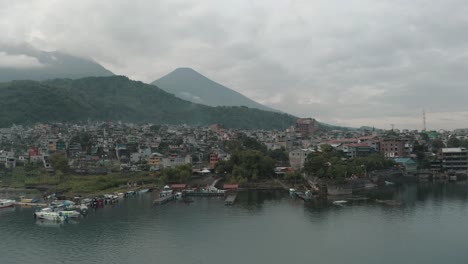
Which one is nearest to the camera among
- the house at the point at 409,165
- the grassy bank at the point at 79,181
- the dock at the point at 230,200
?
the dock at the point at 230,200

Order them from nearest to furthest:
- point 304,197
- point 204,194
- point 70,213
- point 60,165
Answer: point 70,213
point 304,197
point 204,194
point 60,165

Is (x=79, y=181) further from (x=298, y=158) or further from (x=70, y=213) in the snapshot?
(x=298, y=158)

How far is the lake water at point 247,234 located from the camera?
52.7ft

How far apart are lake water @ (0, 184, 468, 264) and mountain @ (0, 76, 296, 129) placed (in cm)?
6044

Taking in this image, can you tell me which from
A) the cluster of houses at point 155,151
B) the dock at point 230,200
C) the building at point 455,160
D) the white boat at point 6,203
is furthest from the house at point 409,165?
the white boat at point 6,203

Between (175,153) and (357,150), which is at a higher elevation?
(357,150)

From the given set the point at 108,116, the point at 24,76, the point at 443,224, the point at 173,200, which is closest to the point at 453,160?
the point at 443,224

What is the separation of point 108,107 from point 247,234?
86080mm

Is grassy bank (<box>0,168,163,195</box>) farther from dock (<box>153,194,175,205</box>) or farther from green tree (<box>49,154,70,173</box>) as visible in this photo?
dock (<box>153,194,175,205</box>)

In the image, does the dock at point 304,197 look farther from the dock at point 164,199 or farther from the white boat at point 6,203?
the white boat at point 6,203

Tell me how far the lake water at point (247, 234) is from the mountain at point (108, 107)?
60437 millimetres

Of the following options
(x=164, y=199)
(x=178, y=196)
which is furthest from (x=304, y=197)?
(x=164, y=199)

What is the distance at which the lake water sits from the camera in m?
16.1

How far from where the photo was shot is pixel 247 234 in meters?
18.9
